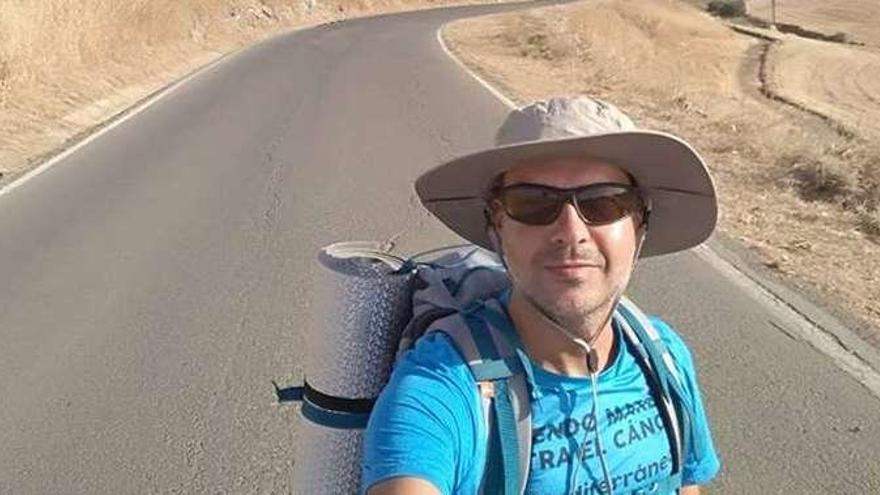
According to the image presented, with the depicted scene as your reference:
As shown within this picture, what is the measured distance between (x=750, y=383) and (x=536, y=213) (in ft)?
10.8

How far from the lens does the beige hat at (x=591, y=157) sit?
216 cm

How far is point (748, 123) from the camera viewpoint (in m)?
14.7

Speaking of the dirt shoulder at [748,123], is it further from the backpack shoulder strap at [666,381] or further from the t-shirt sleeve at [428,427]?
the t-shirt sleeve at [428,427]

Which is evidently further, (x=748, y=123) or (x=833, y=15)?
(x=833, y=15)

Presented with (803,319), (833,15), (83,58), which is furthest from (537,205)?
(833,15)

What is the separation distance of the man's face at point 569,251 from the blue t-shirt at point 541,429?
0.42 ft

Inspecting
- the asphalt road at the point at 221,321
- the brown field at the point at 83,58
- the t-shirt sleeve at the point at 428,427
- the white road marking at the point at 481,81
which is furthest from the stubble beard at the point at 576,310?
the white road marking at the point at 481,81

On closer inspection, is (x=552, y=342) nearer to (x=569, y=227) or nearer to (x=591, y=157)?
(x=569, y=227)

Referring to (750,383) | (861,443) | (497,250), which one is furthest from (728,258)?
(497,250)

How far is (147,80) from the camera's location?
901 inches

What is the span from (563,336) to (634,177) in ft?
1.17

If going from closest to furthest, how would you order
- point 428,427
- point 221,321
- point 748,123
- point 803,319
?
1. point 428,427
2. point 803,319
3. point 221,321
4. point 748,123

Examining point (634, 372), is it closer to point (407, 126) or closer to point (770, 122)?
point (407, 126)

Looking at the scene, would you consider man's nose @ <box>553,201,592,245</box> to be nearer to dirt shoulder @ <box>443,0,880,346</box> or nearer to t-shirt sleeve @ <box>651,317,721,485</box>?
t-shirt sleeve @ <box>651,317,721,485</box>
